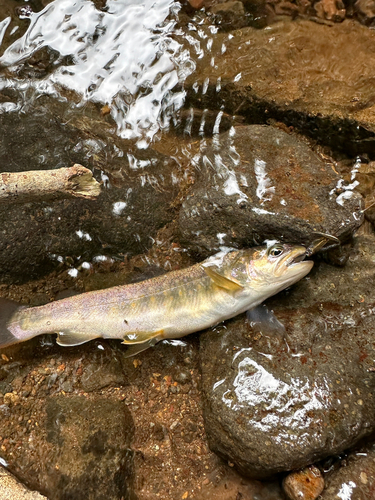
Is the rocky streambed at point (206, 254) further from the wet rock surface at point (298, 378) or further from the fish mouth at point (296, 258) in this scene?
the fish mouth at point (296, 258)

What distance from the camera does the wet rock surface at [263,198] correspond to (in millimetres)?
3787

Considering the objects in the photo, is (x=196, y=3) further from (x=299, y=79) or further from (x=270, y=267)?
(x=270, y=267)

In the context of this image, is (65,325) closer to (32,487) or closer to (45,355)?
(45,355)

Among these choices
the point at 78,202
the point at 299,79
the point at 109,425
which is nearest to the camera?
the point at 109,425

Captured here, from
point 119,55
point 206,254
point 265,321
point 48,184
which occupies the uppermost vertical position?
point 119,55

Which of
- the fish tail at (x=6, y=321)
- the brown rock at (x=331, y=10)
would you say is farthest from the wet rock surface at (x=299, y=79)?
the fish tail at (x=6, y=321)

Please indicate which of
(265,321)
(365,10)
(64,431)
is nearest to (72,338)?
(64,431)

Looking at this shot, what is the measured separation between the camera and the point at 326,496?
11.1 ft

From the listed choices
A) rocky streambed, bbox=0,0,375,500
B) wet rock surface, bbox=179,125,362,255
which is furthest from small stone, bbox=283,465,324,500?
wet rock surface, bbox=179,125,362,255

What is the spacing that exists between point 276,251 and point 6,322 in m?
2.86

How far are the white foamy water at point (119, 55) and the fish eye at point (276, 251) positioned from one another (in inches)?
89.1

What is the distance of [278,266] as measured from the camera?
3.67m

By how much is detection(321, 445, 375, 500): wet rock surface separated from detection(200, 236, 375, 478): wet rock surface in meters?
0.27

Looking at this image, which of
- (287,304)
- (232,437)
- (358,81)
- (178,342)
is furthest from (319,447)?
(358,81)
